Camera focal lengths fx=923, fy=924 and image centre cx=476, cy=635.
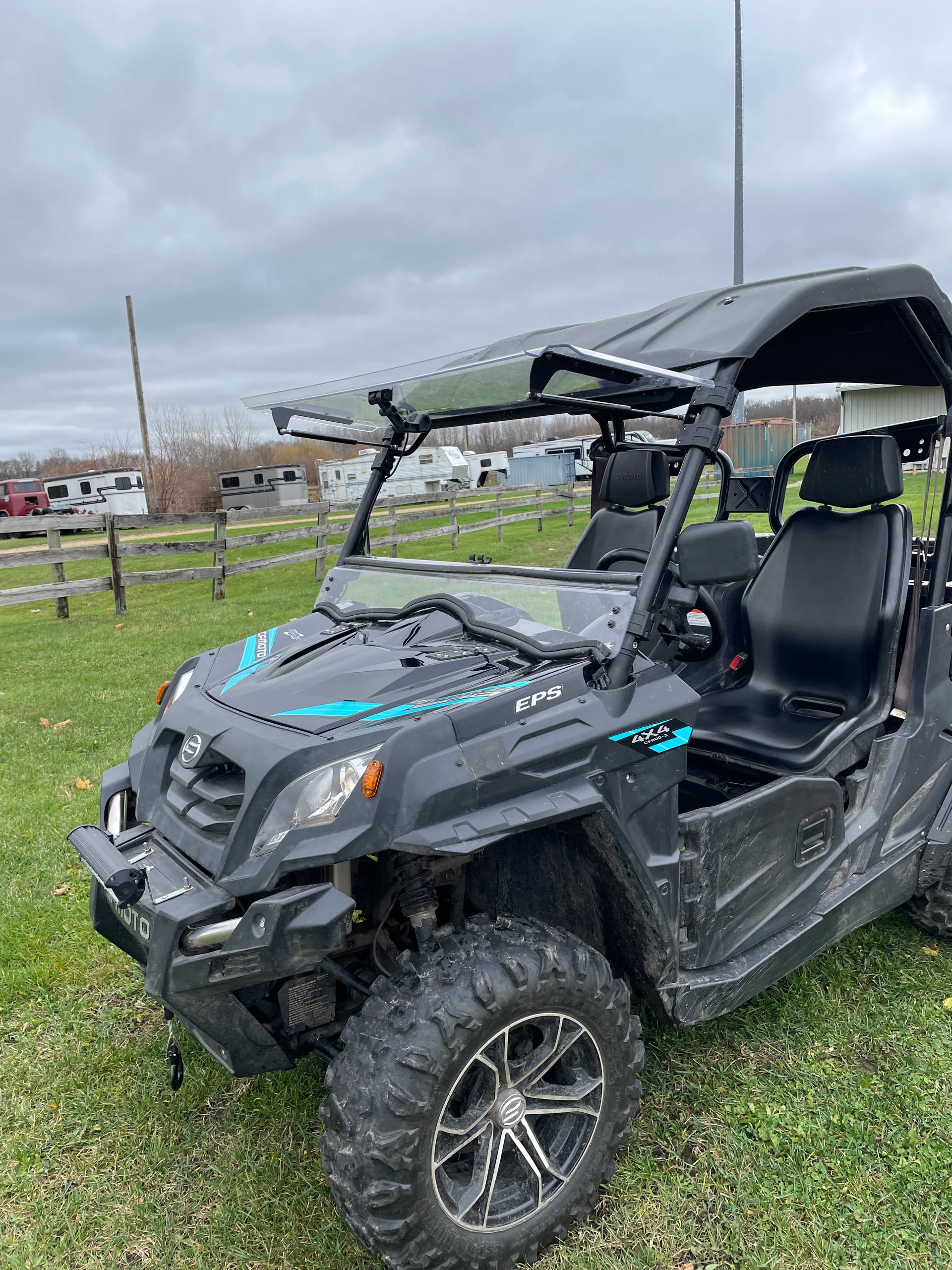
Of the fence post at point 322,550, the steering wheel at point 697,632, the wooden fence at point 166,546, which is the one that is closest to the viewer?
the steering wheel at point 697,632

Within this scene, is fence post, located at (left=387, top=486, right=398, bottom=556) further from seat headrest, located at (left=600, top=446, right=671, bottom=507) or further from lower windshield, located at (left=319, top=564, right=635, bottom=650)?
lower windshield, located at (left=319, top=564, right=635, bottom=650)

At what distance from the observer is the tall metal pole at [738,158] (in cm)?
1298

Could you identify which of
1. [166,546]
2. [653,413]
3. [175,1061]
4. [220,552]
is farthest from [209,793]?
[220,552]

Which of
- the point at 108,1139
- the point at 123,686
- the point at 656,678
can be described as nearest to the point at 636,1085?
the point at 656,678

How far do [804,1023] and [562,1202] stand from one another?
3.99 feet

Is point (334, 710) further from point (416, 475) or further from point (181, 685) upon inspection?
point (416, 475)

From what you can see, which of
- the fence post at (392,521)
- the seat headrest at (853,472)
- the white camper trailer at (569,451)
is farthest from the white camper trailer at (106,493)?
the seat headrest at (853,472)

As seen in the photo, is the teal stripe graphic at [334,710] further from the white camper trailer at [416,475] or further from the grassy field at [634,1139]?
the white camper trailer at [416,475]

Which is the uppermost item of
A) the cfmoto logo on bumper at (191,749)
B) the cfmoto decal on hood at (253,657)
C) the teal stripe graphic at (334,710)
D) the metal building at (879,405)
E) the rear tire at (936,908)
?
the metal building at (879,405)

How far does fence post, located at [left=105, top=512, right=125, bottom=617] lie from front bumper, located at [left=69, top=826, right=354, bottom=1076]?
10529 millimetres

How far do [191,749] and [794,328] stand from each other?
243cm

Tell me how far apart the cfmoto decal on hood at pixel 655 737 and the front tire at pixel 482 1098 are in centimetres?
52

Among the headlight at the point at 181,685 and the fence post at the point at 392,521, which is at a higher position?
the headlight at the point at 181,685

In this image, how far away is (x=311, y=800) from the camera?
209cm
